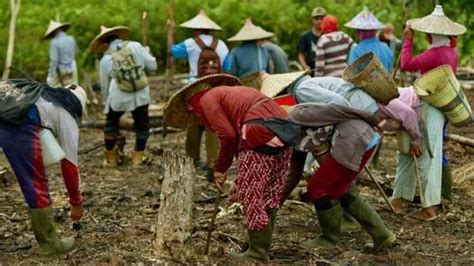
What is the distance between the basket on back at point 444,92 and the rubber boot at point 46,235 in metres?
3.51

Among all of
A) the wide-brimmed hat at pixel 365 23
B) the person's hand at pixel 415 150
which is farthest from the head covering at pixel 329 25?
the person's hand at pixel 415 150

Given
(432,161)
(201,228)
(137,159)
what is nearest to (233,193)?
(201,228)

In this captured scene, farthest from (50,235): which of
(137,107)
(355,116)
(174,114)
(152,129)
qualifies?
(152,129)

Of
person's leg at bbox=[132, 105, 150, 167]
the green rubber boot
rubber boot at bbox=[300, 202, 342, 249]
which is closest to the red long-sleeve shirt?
the green rubber boot

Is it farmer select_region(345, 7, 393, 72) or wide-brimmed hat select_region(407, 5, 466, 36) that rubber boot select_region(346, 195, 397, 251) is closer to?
wide-brimmed hat select_region(407, 5, 466, 36)

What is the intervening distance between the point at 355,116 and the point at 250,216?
3.61ft

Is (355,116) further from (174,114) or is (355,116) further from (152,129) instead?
(152,129)

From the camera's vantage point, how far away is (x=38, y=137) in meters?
6.98

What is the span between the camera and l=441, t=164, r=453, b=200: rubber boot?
926 centimetres

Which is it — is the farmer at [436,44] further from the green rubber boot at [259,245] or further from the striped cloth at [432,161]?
the green rubber boot at [259,245]

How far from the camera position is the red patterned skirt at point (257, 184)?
22.5ft

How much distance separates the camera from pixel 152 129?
46.1 ft

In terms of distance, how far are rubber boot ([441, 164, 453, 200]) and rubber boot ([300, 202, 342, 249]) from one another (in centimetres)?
209

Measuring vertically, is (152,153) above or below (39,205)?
below
